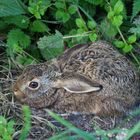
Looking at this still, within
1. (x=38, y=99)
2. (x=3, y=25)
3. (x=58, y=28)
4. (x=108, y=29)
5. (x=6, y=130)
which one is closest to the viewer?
(x=6, y=130)

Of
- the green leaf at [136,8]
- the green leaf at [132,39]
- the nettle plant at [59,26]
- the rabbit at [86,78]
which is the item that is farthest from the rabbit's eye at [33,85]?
the green leaf at [136,8]

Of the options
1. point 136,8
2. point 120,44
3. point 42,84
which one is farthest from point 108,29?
point 42,84

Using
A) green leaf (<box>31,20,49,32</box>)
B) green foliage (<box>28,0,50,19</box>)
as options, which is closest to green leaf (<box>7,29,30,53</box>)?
green leaf (<box>31,20,49,32</box>)

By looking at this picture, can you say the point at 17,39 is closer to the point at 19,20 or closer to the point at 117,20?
the point at 19,20

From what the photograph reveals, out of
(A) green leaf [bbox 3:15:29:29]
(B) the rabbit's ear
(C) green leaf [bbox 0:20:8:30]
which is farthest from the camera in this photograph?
(C) green leaf [bbox 0:20:8:30]

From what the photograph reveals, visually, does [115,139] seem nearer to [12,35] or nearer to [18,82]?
[18,82]

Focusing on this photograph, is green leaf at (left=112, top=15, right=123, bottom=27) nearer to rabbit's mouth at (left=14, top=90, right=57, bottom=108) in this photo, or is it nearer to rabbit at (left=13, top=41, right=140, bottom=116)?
rabbit at (left=13, top=41, right=140, bottom=116)

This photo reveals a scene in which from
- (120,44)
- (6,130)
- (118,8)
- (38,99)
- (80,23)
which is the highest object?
(118,8)

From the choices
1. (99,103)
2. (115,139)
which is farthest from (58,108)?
(115,139)
